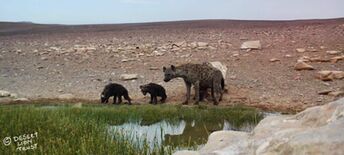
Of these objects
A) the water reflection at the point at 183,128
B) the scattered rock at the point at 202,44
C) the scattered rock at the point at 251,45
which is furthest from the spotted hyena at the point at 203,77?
the scattered rock at the point at 202,44

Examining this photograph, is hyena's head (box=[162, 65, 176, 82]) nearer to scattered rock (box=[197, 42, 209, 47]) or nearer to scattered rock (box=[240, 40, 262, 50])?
scattered rock (box=[240, 40, 262, 50])

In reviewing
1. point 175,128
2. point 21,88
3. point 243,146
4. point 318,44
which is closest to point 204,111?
point 175,128

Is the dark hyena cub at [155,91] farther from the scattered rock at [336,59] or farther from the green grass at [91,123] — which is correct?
the scattered rock at [336,59]

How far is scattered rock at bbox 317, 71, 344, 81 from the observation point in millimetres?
20370

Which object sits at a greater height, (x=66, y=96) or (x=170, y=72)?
(x=170, y=72)

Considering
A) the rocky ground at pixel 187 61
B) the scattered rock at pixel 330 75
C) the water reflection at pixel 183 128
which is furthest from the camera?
the scattered rock at pixel 330 75

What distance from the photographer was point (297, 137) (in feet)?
12.3

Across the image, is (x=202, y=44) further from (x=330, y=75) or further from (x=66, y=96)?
(x=66, y=96)

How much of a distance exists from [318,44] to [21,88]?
612 inches

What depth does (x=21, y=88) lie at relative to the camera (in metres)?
22.9

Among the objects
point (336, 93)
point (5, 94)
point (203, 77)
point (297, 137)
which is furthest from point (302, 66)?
point (297, 137)

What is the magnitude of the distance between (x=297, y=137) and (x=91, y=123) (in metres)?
7.17

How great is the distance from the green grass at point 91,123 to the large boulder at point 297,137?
8.09ft

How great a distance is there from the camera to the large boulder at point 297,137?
3537mm
